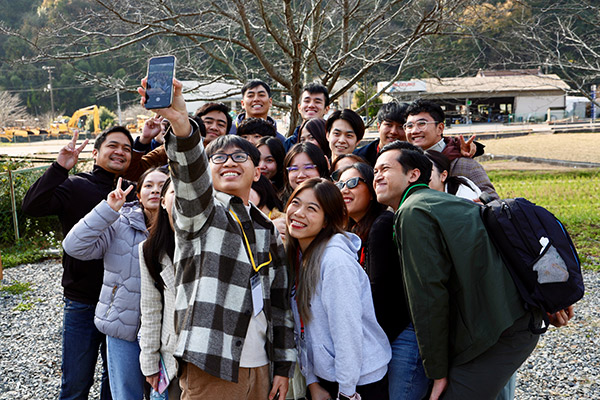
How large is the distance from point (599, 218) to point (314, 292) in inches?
342

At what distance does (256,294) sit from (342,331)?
0.41 meters

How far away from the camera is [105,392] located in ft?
10.1

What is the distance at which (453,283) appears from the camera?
6.58ft

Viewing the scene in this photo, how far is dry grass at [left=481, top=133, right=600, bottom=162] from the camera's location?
19.9 meters

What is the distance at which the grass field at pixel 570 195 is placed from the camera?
7684 mm

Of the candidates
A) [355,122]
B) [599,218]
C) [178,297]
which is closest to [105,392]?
[178,297]

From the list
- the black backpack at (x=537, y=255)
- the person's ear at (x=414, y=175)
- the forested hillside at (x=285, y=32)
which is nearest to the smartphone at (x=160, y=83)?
the person's ear at (x=414, y=175)

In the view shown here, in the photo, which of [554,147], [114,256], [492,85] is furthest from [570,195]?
[492,85]

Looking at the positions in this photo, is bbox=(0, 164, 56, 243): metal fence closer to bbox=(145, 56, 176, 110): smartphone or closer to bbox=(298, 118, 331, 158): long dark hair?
bbox=(298, 118, 331, 158): long dark hair

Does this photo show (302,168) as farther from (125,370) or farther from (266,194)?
(125,370)

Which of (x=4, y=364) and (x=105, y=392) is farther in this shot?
(x=4, y=364)

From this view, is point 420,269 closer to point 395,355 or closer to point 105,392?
point 395,355

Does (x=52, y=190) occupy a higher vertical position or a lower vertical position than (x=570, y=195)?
higher

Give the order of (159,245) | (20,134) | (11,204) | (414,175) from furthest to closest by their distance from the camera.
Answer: (20,134)
(11,204)
(414,175)
(159,245)
